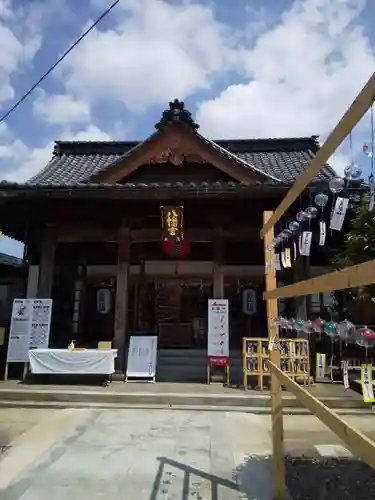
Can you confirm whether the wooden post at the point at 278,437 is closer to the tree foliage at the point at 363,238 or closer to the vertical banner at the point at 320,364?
the tree foliage at the point at 363,238

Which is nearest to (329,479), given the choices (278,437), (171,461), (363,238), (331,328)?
(278,437)

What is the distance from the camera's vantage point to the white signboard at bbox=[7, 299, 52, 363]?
861 centimetres

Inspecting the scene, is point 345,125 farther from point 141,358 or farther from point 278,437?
point 141,358

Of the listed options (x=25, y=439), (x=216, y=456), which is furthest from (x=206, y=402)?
(x=25, y=439)

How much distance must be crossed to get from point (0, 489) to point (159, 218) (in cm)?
689

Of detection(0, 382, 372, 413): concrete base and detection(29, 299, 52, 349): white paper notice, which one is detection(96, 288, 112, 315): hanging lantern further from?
detection(0, 382, 372, 413): concrete base

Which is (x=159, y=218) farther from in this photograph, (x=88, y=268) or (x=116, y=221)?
(x=88, y=268)

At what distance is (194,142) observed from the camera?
32.8 ft

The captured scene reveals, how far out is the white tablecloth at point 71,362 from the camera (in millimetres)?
8172

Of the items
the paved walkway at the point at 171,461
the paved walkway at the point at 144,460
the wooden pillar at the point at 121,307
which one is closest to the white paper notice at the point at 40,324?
the wooden pillar at the point at 121,307

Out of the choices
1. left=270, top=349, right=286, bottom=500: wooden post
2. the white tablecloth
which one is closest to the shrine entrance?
the white tablecloth

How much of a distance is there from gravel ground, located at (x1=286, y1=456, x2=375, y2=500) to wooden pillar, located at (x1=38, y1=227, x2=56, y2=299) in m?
6.83

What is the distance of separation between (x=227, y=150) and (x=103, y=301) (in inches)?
268

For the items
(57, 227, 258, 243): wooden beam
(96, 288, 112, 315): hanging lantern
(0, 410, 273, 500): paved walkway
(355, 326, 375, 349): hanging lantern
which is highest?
(57, 227, 258, 243): wooden beam
